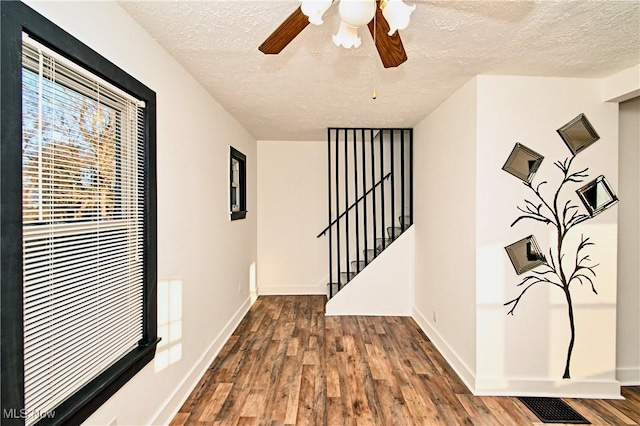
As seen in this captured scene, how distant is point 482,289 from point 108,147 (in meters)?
2.71

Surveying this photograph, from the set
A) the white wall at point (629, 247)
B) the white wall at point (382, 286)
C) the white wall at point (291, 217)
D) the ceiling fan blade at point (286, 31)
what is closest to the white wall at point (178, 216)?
the ceiling fan blade at point (286, 31)

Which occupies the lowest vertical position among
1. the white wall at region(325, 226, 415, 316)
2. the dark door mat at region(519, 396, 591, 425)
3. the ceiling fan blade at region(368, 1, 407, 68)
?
the dark door mat at region(519, 396, 591, 425)

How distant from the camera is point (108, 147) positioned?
66.4 inches

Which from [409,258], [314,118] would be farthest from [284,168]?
[409,258]

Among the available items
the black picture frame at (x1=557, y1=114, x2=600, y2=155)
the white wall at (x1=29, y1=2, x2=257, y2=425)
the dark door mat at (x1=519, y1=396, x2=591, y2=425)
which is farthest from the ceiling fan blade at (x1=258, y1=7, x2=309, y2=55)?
the dark door mat at (x1=519, y1=396, x2=591, y2=425)

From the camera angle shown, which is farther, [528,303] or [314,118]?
[314,118]

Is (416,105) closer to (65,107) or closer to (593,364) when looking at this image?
(593,364)

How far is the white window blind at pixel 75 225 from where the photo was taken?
48.8 inches

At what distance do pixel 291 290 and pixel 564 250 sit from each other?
3.92m

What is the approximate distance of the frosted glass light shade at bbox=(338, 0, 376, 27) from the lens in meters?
1.26

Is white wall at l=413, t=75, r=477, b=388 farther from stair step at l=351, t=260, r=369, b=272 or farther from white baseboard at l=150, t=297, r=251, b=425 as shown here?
white baseboard at l=150, t=297, r=251, b=425

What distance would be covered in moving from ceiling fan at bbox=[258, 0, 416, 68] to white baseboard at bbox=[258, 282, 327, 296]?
4400 mm

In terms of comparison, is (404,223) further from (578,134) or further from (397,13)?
(397,13)

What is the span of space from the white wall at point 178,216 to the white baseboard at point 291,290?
5.34 ft
